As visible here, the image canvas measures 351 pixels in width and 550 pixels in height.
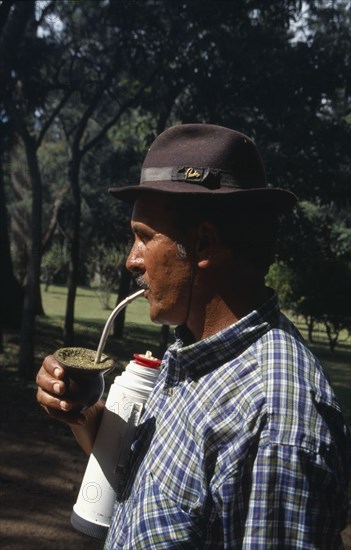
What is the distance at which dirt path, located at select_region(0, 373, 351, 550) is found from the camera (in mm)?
4754

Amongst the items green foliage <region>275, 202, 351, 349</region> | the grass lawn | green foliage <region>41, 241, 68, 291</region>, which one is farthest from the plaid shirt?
green foliage <region>41, 241, 68, 291</region>

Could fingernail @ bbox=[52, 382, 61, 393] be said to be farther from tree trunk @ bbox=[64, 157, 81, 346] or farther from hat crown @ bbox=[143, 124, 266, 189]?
tree trunk @ bbox=[64, 157, 81, 346]

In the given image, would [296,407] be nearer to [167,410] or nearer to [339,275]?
[167,410]

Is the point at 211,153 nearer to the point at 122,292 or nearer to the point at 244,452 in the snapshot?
the point at 244,452

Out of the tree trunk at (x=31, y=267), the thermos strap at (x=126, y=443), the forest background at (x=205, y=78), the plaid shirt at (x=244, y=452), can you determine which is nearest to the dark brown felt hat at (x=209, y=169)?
the plaid shirt at (x=244, y=452)

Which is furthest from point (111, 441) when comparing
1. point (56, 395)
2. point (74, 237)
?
point (74, 237)

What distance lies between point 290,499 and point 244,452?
118 millimetres

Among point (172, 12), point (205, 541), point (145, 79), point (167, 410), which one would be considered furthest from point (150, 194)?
point (145, 79)

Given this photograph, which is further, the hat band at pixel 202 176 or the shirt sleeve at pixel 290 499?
the hat band at pixel 202 176

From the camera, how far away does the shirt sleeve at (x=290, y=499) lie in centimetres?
128

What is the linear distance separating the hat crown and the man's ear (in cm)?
12

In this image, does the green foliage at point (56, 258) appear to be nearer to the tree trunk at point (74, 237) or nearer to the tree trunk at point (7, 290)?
the tree trunk at point (7, 290)

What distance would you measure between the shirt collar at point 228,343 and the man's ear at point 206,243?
6.2 inches

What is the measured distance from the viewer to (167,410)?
63.8 inches
